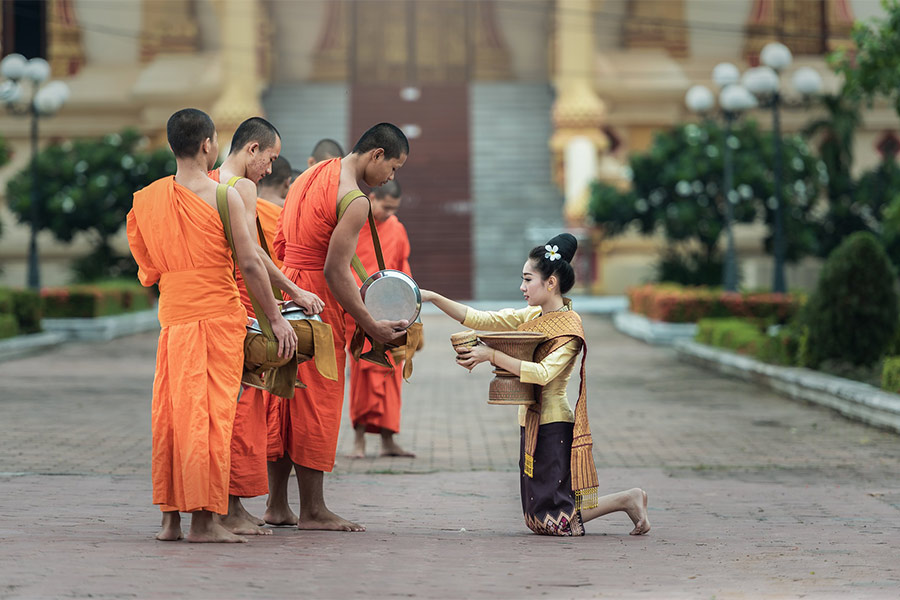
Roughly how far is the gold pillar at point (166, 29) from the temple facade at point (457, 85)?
47mm

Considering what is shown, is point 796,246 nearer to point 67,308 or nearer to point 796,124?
point 796,124

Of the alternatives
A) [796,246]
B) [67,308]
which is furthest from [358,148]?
[796,246]

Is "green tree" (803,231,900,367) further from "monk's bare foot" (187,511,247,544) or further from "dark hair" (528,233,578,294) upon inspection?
"monk's bare foot" (187,511,247,544)

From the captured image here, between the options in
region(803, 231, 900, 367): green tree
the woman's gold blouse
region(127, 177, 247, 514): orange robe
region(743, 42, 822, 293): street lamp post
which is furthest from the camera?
region(743, 42, 822, 293): street lamp post

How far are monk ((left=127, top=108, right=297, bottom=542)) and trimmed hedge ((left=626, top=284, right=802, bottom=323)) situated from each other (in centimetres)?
1420

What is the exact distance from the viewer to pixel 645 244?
103 feet

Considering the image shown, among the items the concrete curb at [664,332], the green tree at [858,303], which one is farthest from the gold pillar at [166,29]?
the green tree at [858,303]

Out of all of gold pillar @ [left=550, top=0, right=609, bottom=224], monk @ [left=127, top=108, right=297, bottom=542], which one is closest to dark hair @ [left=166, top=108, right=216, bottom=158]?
monk @ [left=127, top=108, right=297, bottom=542]

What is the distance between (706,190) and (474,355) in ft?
61.0

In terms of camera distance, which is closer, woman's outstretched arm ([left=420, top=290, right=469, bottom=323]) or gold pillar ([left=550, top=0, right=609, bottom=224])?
woman's outstretched arm ([left=420, top=290, right=469, bottom=323])

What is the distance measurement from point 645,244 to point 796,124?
5012 mm

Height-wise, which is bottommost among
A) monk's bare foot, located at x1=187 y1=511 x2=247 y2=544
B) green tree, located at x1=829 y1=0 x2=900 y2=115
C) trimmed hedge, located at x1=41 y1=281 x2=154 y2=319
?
trimmed hedge, located at x1=41 y1=281 x2=154 y2=319

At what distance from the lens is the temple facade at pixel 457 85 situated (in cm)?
3108

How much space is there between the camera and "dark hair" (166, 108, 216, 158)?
6172mm
